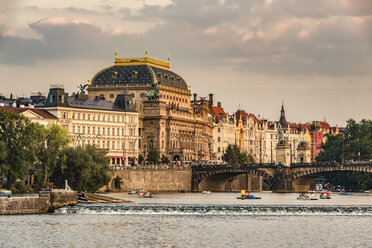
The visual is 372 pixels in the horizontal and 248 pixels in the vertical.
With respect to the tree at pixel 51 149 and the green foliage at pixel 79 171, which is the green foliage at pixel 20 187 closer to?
the tree at pixel 51 149

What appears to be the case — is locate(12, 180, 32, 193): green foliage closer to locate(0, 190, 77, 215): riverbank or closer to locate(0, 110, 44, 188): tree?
locate(0, 110, 44, 188): tree

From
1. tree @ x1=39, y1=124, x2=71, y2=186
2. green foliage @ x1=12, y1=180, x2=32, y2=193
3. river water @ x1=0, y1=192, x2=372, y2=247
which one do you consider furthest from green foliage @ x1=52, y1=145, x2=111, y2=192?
river water @ x1=0, y1=192, x2=372, y2=247

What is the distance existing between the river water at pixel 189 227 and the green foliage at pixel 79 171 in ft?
174

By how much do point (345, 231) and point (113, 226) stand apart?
2136 centimetres

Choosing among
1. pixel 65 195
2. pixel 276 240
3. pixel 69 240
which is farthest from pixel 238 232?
pixel 65 195

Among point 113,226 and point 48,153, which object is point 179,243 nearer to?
point 113,226

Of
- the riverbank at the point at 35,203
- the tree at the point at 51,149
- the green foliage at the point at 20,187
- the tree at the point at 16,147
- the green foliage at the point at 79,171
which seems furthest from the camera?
the green foliage at the point at 79,171

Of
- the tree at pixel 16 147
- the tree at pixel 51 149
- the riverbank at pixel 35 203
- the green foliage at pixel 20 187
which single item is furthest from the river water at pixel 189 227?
the tree at pixel 51 149

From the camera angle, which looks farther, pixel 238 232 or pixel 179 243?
pixel 238 232

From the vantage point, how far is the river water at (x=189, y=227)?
3285 inches

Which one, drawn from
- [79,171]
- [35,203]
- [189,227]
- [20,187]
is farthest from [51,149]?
[189,227]

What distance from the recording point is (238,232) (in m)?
91.6

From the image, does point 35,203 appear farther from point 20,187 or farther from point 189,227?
point 20,187

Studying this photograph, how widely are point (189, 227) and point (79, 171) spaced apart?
264 ft
